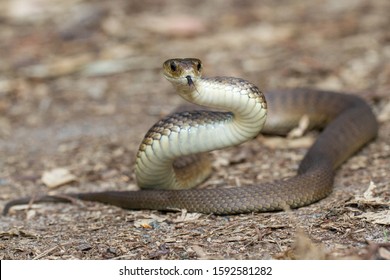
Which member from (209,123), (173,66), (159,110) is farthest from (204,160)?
(159,110)

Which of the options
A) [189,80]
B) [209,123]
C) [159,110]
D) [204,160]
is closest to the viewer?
[189,80]

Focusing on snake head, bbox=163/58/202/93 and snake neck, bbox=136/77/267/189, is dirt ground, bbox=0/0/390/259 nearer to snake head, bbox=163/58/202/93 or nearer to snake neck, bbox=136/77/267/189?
snake neck, bbox=136/77/267/189

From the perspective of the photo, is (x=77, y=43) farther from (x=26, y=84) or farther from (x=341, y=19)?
(x=341, y=19)

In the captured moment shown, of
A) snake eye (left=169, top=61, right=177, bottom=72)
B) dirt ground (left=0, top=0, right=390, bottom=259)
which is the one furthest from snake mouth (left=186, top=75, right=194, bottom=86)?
dirt ground (left=0, top=0, right=390, bottom=259)

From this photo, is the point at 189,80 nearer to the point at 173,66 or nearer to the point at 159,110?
the point at 173,66
